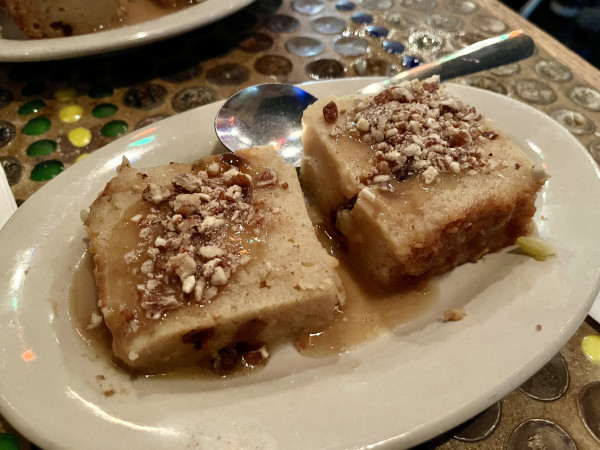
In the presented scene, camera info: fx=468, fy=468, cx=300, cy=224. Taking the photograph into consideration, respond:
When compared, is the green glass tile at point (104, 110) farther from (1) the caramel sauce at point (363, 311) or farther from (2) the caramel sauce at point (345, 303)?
(1) the caramel sauce at point (363, 311)

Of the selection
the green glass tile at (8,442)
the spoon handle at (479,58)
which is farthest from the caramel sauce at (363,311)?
the spoon handle at (479,58)

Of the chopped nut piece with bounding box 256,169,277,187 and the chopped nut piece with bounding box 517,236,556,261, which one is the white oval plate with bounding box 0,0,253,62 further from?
the chopped nut piece with bounding box 517,236,556,261

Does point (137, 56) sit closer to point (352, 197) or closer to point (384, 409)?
point (352, 197)

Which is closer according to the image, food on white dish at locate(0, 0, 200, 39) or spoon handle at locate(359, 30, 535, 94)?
spoon handle at locate(359, 30, 535, 94)

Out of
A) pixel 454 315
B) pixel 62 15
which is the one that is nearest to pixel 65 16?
pixel 62 15

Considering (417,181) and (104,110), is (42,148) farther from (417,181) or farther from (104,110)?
(417,181)

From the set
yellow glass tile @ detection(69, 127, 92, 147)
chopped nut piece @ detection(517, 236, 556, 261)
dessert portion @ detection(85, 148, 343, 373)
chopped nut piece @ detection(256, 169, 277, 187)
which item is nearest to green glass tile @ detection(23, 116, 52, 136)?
yellow glass tile @ detection(69, 127, 92, 147)

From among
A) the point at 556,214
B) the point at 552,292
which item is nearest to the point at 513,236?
the point at 556,214
